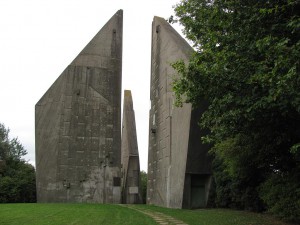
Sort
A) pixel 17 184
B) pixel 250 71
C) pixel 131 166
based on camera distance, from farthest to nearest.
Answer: pixel 131 166, pixel 17 184, pixel 250 71

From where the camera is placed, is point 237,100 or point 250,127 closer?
point 237,100

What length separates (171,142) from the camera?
820 inches

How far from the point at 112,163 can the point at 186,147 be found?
9.44 m

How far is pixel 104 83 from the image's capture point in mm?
27125

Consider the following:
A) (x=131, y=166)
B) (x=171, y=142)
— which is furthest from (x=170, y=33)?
(x=131, y=166)

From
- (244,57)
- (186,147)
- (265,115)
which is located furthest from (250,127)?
(186,147)

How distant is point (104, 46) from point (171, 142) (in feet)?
36.2

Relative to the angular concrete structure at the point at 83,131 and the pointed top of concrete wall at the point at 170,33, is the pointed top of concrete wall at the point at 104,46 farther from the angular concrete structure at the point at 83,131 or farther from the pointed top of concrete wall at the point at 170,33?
the pointed top of concrete wall at the point at 170,33

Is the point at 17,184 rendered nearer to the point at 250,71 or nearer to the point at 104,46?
the point at 104,46

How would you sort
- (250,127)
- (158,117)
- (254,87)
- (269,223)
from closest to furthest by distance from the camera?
(254,87), (250,127), (269,223), (158,117)

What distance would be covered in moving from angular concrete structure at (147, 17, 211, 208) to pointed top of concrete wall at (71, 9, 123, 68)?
10.4 feet

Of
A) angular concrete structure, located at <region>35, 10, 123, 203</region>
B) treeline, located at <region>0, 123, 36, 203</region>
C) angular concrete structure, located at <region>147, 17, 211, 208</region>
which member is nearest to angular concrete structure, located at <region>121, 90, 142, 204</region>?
angular concrete structure, located at <region>35, 10, 123, 203</region>

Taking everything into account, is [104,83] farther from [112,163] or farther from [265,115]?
[265,115]

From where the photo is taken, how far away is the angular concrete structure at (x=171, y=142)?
18406 mm
